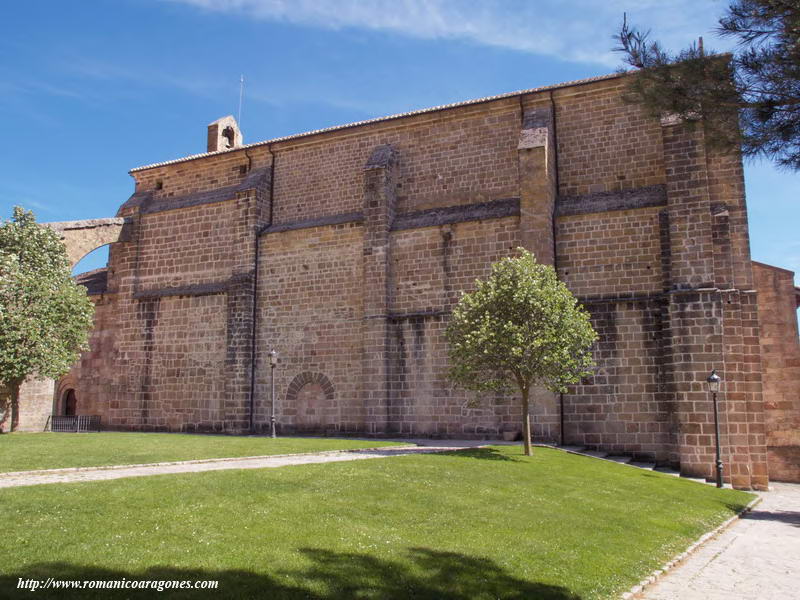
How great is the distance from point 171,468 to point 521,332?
820cm

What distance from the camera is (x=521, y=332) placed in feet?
50.7

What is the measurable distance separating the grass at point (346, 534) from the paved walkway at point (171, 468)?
112 centimetres

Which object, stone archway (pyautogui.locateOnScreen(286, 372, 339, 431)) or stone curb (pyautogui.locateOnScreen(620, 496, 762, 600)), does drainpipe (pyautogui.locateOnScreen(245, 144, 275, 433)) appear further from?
stone curb (pyautogui.locateOnScreen(620, 496, 762, 600))

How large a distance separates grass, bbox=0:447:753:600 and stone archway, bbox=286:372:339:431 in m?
10.2

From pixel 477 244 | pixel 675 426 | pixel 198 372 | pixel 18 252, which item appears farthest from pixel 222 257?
pixel 675 426

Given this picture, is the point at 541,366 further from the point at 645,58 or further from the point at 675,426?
the point at 645,58

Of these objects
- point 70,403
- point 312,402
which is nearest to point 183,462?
point 312,402

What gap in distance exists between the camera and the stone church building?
18156mm

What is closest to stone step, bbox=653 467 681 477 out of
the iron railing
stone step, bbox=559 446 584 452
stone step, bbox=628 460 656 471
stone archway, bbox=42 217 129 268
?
stone step, bbox=628 460 656 471

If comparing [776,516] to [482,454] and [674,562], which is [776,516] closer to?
[482,454]

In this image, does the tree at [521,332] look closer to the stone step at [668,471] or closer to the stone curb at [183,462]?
the stone curb at [183,462]

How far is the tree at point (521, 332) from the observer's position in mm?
15398

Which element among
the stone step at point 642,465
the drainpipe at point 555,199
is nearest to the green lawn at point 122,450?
the drainpipe at point 555,199

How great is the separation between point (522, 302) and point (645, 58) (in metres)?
8.53
